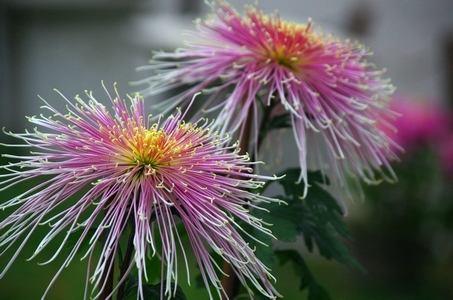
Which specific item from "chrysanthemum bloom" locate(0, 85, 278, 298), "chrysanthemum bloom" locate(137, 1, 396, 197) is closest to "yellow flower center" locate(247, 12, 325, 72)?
"chrysanthemum bloom" locate(137, 1, 396, 197)

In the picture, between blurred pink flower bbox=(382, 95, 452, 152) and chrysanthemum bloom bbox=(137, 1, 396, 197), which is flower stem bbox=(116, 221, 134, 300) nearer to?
chrysanthemum bloom bbox=(137, 1, 396, 197)

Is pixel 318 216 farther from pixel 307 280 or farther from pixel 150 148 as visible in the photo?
pixel 150 148

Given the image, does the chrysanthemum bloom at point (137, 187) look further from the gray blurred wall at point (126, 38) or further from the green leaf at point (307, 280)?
the gray blurred wall at point (126, 38)

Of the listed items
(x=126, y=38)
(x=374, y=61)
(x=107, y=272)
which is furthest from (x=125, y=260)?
(x=126, y=38)

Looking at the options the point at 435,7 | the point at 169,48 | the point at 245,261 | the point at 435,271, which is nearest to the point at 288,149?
the point at 435,271

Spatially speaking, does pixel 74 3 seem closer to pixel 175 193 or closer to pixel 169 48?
pixel 169 48

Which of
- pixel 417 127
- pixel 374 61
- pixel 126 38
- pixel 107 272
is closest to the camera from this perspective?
pixel 107 272
